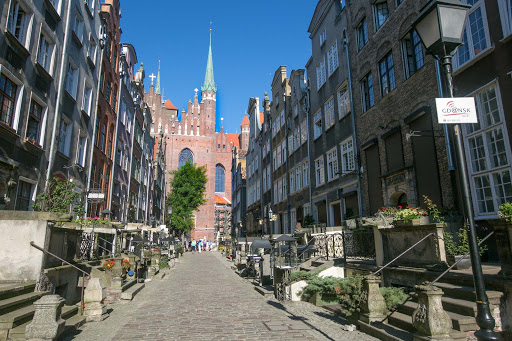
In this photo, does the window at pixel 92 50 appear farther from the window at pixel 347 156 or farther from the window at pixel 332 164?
the window at pixel 347 156

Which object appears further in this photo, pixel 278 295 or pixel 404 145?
pixel 404 145

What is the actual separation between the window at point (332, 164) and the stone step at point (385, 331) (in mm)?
13235

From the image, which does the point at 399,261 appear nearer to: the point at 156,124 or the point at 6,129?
the point at 6,129

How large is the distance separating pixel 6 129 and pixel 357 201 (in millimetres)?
15086

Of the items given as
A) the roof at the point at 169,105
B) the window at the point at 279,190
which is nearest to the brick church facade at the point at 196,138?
the roof at the point at 169,105

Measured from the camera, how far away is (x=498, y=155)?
362 inches

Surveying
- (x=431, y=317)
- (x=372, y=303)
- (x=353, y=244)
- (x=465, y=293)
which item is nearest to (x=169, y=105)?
(x=353, y=244)

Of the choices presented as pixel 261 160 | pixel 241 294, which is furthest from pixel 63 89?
pixel 261 160

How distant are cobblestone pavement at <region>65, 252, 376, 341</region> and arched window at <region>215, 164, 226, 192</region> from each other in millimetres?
71217

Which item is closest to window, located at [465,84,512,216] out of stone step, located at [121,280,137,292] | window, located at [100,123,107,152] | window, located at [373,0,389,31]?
window, located at [373,0,389,31]

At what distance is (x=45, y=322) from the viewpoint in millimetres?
5898

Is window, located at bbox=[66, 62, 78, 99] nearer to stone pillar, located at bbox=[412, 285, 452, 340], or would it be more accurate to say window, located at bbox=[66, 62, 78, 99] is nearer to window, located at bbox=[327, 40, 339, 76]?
window, located at bbox=[327, 40, 339, 76]

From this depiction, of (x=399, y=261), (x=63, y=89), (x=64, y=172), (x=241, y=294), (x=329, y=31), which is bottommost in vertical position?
(x=241, y=294)

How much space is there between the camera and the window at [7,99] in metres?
11.1
